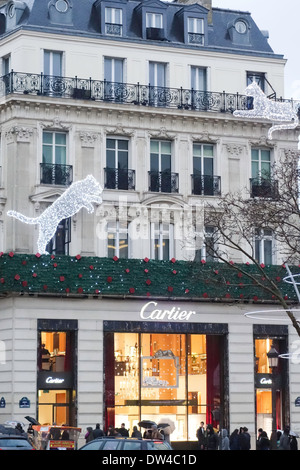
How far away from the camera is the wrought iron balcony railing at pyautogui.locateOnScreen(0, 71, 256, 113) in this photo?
45.7 meters

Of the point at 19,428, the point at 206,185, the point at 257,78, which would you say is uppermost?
the point at 257,78

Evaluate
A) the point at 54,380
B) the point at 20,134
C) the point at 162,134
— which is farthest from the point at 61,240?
the point at 162,134

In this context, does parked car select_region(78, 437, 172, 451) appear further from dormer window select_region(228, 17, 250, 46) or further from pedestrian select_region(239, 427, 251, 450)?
dormer window select_region(228, 17, 250, 46)

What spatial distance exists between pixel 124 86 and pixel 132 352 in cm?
1088

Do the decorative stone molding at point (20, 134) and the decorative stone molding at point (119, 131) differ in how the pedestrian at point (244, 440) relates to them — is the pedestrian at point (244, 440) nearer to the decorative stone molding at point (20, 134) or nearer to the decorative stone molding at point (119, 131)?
the decorative stone molding at point (119, 131)

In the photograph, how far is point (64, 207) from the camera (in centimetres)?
4469

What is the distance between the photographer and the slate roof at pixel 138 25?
1844 inches

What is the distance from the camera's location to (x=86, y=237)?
4566 cm

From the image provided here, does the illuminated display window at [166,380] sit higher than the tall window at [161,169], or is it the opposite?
the tall window at [161,169]

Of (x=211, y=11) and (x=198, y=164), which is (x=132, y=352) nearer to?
(x=198, y=164)

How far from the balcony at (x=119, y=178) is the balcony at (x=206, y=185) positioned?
2.67 meters

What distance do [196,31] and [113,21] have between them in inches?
151

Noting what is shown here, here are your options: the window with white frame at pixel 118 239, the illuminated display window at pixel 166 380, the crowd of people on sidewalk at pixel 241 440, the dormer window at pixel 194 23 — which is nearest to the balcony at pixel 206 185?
the window with white frame at pixel 118 239

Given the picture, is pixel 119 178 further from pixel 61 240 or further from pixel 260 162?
pixel 260 162
